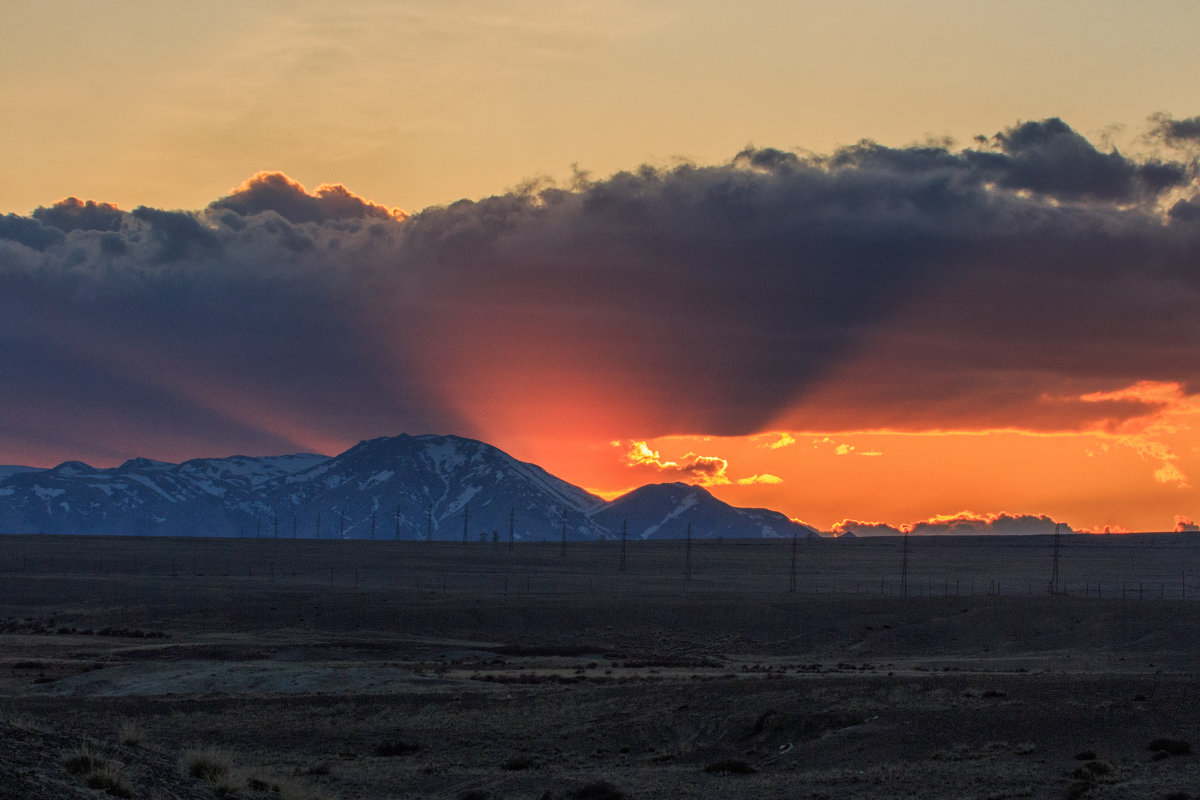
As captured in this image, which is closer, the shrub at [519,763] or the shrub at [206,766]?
the shrub at [206,766]

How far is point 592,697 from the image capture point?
48.5 m

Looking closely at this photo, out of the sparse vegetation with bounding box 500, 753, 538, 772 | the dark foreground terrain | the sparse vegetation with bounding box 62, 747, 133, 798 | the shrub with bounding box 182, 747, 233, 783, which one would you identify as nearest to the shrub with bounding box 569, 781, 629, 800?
the dark foreground terrain

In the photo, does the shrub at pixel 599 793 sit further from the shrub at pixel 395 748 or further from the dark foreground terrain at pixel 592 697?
the shrub at pixel 395 748

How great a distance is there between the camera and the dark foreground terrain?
107ft

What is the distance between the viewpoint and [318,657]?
72250 millimetres

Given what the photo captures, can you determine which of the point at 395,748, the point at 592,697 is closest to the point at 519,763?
the point at 395,748

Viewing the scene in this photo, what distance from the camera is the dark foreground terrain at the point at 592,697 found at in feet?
107

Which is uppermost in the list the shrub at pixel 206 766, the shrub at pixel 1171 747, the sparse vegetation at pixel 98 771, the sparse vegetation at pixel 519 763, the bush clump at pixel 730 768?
the sparse vegetation at pixel 98 771

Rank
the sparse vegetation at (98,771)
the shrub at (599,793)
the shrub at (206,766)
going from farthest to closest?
the shrub at (599,793) < the shrub at (206,766) < the sparse vegetation at (98,771)

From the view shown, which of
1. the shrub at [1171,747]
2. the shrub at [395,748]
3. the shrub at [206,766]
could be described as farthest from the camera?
the shrub at [395,748]

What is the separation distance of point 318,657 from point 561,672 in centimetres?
1602

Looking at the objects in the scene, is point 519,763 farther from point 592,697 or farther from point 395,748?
point 592,697

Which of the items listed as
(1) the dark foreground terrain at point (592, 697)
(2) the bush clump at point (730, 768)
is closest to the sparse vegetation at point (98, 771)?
(1) the dark foreground terrain at point (592, 697)

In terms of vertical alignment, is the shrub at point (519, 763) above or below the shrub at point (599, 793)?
below
